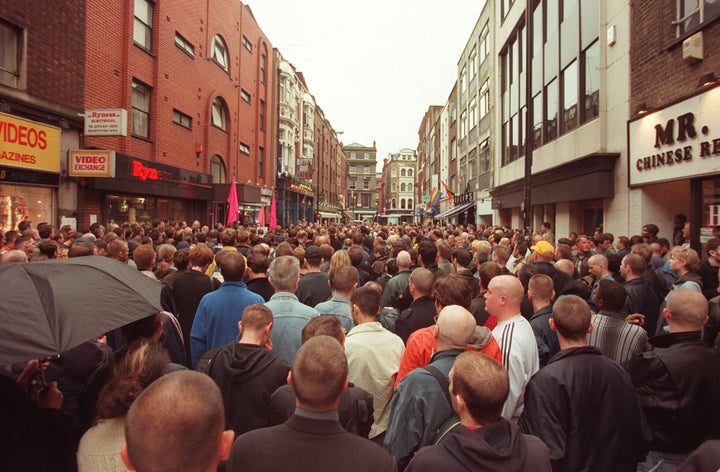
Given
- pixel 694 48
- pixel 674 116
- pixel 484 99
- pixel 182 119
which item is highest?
pixel 484 99

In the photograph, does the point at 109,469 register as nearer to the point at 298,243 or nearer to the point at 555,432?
the point at 555,432

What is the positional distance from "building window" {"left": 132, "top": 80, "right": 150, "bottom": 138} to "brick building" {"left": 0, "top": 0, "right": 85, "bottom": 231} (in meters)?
3.76

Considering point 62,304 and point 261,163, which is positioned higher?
point 261,163

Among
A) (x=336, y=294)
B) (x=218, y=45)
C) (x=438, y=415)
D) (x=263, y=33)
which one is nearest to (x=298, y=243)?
(x=336, y=294)

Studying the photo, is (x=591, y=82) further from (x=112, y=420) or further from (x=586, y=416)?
(x=112, y=420)

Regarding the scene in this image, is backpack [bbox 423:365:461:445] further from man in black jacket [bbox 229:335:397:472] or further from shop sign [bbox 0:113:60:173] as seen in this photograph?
shop sign [bbox 0:113:60:173]

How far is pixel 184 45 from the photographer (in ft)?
68.9

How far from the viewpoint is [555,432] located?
2.94 meters

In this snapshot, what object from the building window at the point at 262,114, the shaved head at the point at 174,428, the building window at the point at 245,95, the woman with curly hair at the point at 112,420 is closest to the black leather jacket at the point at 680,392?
the shaved head at the point at 174,428

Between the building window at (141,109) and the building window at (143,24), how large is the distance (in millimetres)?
1606

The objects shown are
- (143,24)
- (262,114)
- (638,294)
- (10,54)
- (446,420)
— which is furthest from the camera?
(262,114)

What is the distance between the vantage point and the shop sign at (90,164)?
508 inches

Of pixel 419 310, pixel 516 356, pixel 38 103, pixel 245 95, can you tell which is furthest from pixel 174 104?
pixel 516 356

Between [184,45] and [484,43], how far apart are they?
67.1 feet
